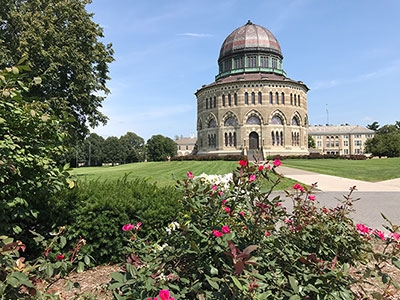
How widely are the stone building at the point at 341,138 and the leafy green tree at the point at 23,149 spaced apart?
386 ft

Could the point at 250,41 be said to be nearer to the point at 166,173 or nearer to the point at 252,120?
the point at 252,120

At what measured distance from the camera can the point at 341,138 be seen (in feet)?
377

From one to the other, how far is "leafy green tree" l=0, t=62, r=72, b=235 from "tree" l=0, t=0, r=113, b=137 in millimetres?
15815

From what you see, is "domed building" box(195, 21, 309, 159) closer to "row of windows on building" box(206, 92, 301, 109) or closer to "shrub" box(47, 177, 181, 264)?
"row of windows on building" box(206, 92, 301, 109)

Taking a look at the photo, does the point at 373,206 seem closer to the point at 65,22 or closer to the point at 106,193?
the point at 106,193

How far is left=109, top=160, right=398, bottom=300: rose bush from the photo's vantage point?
7.29 feet

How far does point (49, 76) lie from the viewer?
18578mm

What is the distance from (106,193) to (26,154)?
1850 millimetres

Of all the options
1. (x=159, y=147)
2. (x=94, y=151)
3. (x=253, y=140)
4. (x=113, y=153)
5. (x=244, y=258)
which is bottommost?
(x=244, y=258)

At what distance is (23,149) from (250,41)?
59.3 meters

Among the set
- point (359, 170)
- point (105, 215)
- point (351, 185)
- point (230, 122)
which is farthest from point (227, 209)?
point (230, 122)

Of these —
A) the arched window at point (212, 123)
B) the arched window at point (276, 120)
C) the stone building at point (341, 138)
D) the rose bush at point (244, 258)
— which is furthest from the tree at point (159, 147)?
the rose bush at point (244, 258)

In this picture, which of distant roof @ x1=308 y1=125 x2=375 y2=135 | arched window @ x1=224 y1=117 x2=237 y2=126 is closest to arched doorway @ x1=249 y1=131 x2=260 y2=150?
arched window @ x1=224 y1=117 x2=237 y2=126

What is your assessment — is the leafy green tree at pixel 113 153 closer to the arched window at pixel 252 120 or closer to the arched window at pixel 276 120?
the arched window at pixel 252 120
